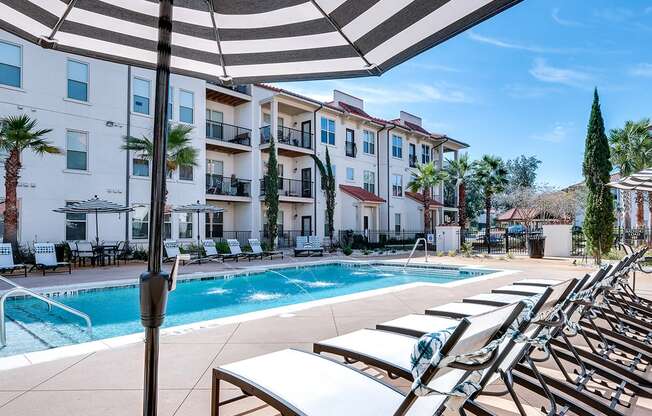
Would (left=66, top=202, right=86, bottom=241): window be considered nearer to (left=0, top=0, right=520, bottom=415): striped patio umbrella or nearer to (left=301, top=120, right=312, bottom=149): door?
(left=301, top=120, right=312, bottom=149): door

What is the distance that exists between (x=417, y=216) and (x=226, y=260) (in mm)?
17758

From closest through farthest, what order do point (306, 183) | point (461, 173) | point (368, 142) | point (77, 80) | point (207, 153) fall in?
point (77, 80) → point (207, 153) → point (306, 183) → point (461, 173) → point (368, 142)

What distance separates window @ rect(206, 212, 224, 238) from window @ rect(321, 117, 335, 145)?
7869mm

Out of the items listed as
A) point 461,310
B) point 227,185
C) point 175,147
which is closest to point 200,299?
point 461,310

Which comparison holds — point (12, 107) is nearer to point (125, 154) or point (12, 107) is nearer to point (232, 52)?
point (125, 154)

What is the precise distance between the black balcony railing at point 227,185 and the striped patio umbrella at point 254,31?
61.3 feet

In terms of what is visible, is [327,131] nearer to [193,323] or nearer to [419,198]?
[419,198]

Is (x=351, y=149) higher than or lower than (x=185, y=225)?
higher

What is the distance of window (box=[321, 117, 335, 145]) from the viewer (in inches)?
980

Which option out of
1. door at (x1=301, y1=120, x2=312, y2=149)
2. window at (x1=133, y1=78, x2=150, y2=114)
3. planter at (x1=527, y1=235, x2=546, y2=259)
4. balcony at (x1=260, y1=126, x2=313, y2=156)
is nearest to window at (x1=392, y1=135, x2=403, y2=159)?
door at (x1=301, y1=120, x2=312, y2=149)

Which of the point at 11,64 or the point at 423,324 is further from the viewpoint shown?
the point at 11,64

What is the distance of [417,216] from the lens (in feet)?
100

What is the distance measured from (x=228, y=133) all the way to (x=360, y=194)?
8.79m

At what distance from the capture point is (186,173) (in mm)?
19344
